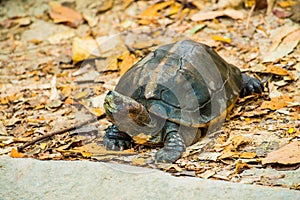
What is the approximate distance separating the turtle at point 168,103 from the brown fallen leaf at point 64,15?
264cm

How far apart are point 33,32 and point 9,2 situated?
0.79 meters

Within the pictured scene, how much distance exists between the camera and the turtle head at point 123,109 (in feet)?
13.5

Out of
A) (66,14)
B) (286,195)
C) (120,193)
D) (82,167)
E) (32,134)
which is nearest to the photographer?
(286,195)

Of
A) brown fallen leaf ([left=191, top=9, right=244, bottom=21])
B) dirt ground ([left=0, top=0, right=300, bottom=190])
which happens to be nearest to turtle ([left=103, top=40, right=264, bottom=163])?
dirt ground ([left=0, top=0, right=300, bottom=190])

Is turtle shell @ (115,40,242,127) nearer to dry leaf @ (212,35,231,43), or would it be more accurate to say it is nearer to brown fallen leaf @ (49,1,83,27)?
dry leaf @ (212,35,231,43)

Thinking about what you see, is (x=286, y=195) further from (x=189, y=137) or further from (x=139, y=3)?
(x=139, y=3)

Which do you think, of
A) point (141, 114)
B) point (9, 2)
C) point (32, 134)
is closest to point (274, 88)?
point (141, 114)

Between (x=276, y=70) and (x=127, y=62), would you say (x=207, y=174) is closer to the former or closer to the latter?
(x=276, y=70)

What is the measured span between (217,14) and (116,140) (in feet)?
9.50

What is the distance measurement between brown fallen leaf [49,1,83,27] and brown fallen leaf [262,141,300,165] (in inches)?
152

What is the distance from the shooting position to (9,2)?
7.46 metres

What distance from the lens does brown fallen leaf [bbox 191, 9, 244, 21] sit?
6.67 m

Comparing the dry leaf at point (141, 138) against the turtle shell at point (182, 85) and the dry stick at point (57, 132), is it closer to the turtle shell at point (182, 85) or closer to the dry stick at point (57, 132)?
the turtle shell at point (182, 85)

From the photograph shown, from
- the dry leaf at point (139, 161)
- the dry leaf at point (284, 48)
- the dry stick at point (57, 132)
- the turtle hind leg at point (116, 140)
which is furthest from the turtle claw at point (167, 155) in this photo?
the dry leaf at point (284, 48)
